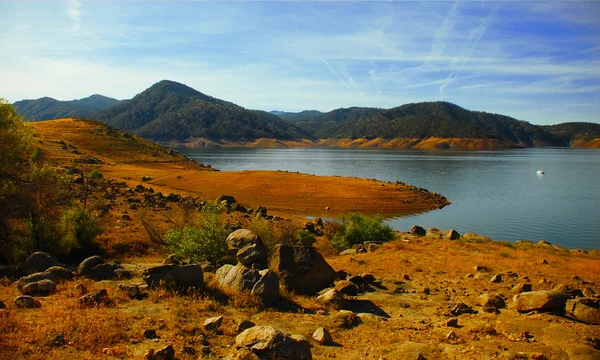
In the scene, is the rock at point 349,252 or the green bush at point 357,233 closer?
the rock at point 349,252

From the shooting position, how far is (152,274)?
12.5m

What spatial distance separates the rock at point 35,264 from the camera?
14.4 metres

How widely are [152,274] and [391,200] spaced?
4171 centimetres

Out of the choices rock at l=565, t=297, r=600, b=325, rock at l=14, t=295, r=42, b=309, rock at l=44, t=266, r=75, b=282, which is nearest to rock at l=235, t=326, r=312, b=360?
rock at l=14, t=295, r=42, b=309

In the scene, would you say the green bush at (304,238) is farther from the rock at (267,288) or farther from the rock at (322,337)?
the rock at (322,337)

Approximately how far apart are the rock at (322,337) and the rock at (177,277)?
13.9 feet

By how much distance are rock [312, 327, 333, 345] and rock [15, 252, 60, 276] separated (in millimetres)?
10876

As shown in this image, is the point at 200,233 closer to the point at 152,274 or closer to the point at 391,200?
the point at 152,274

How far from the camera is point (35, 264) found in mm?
14758

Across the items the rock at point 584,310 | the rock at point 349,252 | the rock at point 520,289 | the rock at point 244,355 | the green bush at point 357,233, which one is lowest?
the rock at point 349,252

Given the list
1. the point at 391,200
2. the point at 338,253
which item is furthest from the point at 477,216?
the point at 338,253

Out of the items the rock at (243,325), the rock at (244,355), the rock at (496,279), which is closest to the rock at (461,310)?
the rock at (496,279)

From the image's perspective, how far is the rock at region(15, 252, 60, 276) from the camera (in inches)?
565

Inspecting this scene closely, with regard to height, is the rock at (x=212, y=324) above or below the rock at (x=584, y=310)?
above
